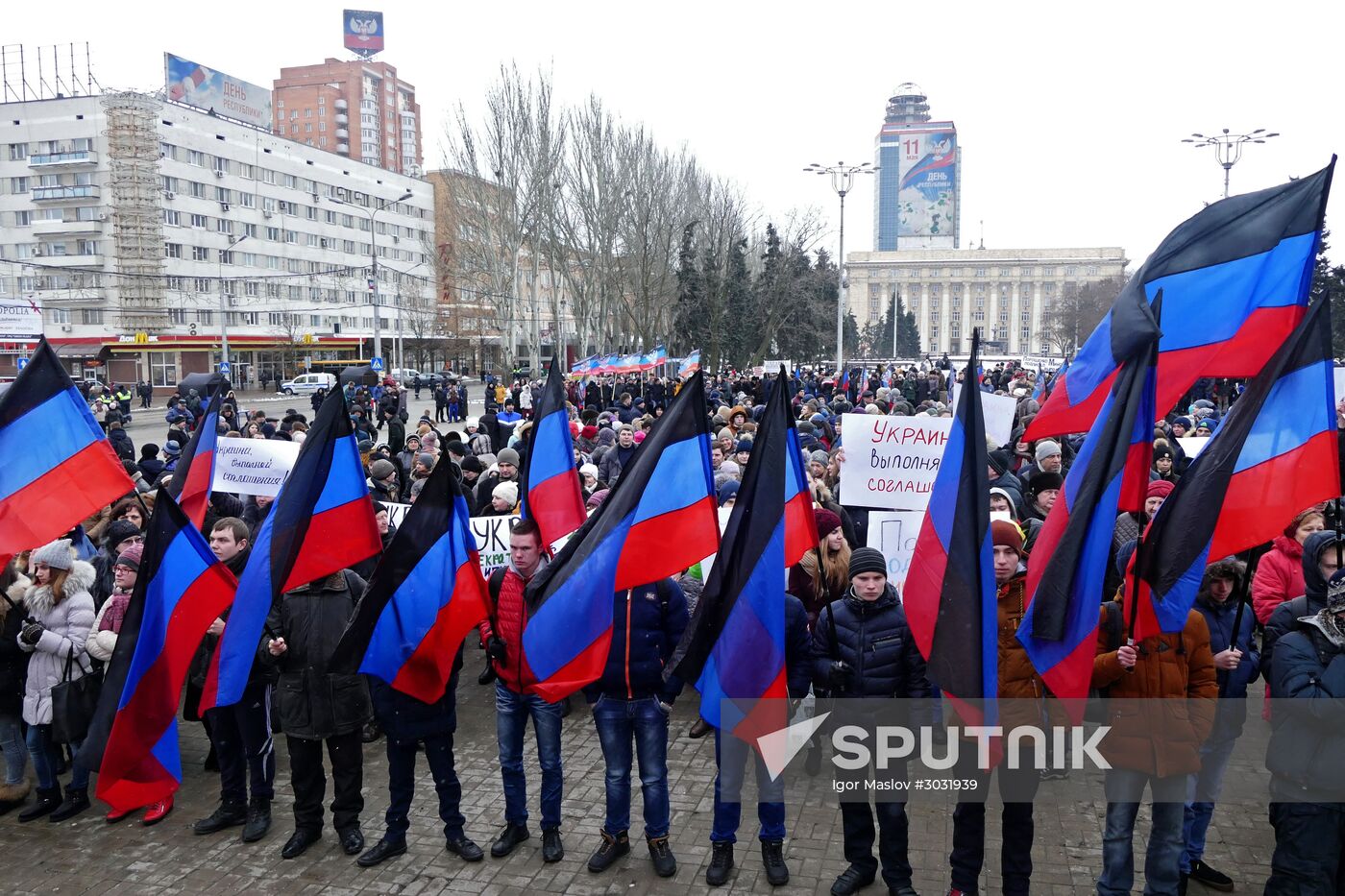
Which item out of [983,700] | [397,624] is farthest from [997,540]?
[397,624]

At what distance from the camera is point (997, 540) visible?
16.0 feet

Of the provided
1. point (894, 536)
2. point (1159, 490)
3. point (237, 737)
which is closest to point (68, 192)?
point (237, 737)

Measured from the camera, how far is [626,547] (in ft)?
16.5

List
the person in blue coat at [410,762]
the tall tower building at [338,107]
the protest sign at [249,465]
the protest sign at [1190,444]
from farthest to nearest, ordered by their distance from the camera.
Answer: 1. the tall tower building at [338,107]
2. the protest sign at [1190,444]
3. the protest sign at [249,465]
4. the person in blue coat at [410,762]

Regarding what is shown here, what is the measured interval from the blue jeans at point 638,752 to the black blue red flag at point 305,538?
164cm

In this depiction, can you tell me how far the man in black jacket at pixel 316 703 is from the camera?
5266mm

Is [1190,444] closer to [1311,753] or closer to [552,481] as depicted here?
[552,481]

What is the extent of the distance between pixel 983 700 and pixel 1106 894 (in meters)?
1.04

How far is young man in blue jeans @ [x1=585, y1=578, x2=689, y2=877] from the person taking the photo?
504 centimetres

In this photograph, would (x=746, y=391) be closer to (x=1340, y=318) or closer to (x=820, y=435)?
(x=820, y=435)

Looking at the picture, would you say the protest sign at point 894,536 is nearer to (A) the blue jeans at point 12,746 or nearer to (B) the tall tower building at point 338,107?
(A) the blue jeans at point 12,746

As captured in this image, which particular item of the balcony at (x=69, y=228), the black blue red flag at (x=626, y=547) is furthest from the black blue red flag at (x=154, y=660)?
the balcony at (x=69, y=228)

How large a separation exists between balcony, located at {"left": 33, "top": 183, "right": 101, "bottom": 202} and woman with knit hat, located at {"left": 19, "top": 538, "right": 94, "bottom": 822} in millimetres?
63120

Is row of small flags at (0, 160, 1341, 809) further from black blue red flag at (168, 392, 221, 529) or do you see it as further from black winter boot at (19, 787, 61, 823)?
black blue red flag at (168, 392, 221, 529)
